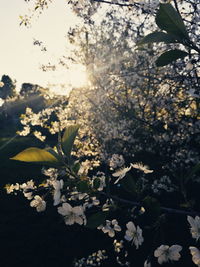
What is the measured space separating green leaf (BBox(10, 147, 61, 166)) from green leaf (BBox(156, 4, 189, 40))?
60 cm

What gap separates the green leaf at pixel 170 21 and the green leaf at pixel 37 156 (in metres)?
0.60

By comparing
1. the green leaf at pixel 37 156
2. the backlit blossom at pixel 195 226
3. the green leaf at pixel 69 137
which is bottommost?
the backlit blossom at pixel 195 226

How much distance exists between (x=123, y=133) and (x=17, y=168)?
8347 mm

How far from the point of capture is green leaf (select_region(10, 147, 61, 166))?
3.12 feet

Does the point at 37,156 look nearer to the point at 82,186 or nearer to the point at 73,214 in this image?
the point at 82,186

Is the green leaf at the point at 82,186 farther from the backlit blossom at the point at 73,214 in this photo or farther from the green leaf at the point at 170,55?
the green leaf at the point at 170,55

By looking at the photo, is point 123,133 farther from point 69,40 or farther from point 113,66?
point 69,40

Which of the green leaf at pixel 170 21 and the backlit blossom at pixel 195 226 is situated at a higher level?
the green leaf at pixel 170 21

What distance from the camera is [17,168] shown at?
14.2m

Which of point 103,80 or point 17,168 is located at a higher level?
point 103,80

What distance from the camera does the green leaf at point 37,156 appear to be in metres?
0.95

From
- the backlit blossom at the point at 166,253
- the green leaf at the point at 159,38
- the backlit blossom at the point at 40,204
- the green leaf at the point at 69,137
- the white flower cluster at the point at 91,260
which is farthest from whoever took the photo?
the white flower cluster at the point at 91,260

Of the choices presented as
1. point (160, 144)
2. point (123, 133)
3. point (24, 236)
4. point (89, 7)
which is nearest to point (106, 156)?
point (123, 133)

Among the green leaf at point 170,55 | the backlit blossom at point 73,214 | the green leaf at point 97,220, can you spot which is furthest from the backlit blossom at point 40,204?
the green leaf at point 170,55
